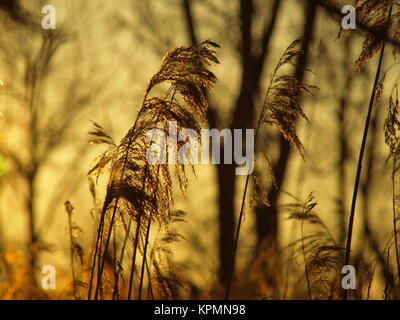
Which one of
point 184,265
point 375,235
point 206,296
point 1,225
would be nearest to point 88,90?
point 1,225

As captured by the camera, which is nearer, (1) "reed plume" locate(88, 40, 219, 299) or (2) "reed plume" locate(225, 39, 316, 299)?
(1) "reed plume" locate(88, 40, 219, 299)

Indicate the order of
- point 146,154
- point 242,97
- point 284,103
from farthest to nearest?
point 242,97 → point 284,103 → point 146,154

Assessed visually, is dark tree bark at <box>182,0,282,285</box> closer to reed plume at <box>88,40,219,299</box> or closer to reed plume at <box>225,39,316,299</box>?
reed plume at <box>225,39,316,299</box>

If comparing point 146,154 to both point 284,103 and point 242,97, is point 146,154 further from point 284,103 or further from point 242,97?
point 242,97

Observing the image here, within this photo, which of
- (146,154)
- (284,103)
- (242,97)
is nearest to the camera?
(146,154)

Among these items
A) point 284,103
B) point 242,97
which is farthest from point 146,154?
point 242,97

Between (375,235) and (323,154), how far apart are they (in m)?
1.29

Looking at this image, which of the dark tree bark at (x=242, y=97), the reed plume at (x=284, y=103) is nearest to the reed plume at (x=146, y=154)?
the reed plume at (x=284, y=103)

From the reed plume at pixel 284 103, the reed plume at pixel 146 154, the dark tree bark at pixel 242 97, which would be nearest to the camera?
the reed plume at pixel 146 154

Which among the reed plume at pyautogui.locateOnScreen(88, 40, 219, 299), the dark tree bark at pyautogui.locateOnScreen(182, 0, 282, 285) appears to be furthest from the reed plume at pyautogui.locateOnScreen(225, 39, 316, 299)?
the dark tree bark at pyautogui.locateOnScreen(182, 0, 282, 285)

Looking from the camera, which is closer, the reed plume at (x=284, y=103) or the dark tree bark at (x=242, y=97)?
the reed plume at (x=284, y=103)

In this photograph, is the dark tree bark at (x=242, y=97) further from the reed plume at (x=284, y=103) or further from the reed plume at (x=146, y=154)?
the reed plume at (x=146, y=154)

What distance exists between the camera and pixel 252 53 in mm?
7898

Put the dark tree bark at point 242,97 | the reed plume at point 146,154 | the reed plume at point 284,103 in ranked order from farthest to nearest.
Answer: the dark tree bark at point 242,97
the reed plume at point 284,103
the reed plume at point 146,154
